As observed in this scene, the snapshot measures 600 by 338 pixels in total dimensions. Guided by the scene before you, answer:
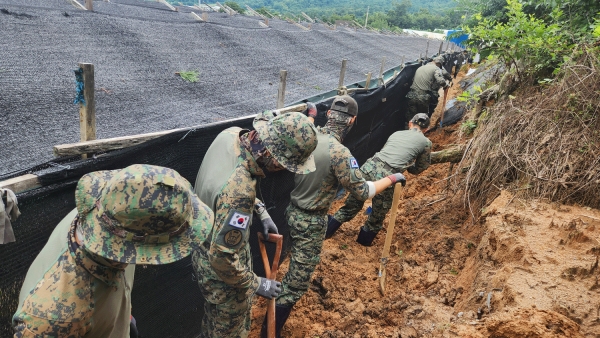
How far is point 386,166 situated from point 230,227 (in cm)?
274

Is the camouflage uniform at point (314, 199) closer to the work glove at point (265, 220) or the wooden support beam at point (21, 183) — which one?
the work glove at point (265, 220)

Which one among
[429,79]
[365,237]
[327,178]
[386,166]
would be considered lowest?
[365,237]

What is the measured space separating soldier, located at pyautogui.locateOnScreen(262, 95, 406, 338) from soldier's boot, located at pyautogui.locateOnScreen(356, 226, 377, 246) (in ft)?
4.75

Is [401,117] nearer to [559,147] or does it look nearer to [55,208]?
[559,147]

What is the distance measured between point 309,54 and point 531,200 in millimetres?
5859

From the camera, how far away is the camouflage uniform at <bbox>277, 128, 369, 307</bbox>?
3205 mm

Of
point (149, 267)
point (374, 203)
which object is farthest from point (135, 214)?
point (374, 203)

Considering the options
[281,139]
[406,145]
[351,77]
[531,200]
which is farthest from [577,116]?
[351,77]

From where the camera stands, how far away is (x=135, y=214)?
129 centimetres

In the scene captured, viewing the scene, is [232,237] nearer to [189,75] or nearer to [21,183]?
[21,183]

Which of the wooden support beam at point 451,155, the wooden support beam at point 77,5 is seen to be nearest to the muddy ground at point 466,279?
the wooden support beam at point 451,155

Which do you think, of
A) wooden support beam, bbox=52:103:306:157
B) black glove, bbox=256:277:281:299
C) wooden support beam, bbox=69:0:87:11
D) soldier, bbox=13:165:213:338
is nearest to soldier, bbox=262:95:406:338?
black glove, bbox=256:277:281:299

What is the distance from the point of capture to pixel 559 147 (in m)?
3.60

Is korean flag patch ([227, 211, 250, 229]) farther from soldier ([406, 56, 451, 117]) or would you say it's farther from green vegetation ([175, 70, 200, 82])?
soldier ([406, 56, 451, 117])
